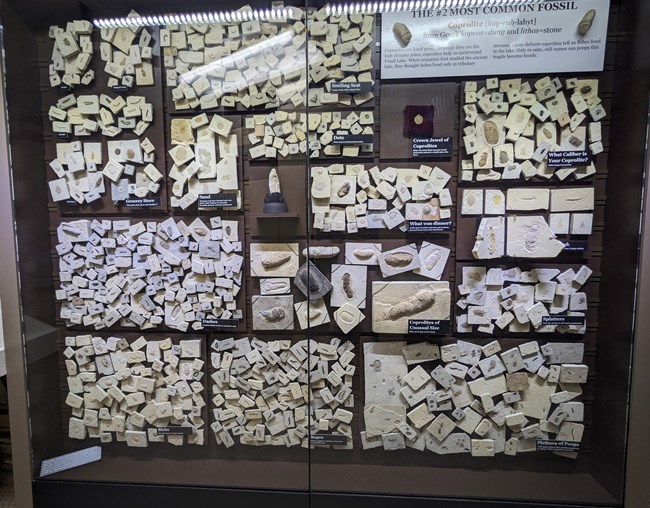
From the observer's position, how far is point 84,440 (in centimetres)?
168

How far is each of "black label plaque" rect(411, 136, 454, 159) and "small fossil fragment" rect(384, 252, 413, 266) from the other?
1.48 feet

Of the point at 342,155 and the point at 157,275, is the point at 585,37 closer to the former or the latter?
the point at 342,155

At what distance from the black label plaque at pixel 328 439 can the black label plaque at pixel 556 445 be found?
3.01 feet

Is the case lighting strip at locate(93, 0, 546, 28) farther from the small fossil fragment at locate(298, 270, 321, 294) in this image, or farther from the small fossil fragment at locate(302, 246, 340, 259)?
the small fossil fragment at locate(298, 270, 321, 294)

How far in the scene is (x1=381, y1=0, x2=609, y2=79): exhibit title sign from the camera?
141 cm

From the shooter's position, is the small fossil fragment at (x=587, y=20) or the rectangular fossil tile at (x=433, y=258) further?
the rectangular fossil tile at (x=433, y=258)

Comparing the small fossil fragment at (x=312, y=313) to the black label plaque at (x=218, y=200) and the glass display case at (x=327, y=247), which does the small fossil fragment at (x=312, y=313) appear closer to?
the glass display case at (x=327, y=247)

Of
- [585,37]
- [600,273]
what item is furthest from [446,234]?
[585,37]

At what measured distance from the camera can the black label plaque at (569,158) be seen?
1466mm

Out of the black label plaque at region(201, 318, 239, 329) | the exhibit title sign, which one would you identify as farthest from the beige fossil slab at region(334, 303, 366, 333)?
the exhibit title sign

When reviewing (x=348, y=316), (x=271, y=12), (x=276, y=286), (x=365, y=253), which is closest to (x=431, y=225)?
(x=365, y=253)

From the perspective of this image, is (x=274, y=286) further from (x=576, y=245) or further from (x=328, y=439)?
(x=576, y=245)

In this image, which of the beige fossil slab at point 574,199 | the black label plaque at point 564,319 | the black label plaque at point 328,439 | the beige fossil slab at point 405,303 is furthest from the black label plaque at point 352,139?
the black label plaque at point 328,439

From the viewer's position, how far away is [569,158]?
1471 millimetres
